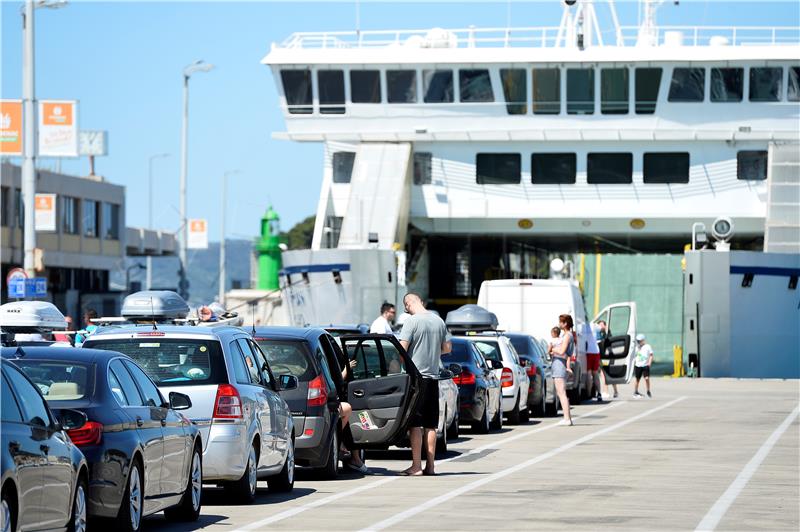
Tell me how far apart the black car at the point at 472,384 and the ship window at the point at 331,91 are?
78.3 feet

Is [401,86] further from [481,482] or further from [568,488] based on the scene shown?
[568,488]

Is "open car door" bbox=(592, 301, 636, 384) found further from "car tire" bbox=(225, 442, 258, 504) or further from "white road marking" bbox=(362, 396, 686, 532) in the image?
"car tire" bbox=(225, 442, 258, 504)

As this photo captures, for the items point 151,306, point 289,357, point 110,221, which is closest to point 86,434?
point 289,357

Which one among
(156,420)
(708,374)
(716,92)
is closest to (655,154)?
(716,92)

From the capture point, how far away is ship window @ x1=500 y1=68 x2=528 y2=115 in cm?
4703

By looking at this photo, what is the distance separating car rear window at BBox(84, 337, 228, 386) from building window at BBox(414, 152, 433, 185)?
34.5m

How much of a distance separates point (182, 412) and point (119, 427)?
96.1 inches

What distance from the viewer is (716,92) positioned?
46594 mm

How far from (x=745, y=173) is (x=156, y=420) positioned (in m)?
37.5

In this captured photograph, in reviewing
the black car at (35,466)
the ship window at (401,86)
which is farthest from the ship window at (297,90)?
the black car at (35,466)

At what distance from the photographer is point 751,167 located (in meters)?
47.2

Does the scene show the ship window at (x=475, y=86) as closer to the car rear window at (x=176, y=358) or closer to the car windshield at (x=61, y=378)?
the car rear window at (x=176, y=358)

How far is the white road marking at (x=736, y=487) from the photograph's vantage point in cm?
1248

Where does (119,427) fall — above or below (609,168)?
below
